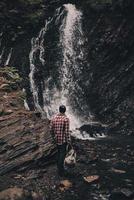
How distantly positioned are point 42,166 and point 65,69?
15409mm

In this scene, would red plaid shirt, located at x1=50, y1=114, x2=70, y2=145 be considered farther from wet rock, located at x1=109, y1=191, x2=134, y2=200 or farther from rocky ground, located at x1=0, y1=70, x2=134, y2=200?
wet rock, located at x1=109, y1=191, x2=134, y2=200

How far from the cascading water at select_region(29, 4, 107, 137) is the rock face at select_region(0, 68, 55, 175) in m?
9.73

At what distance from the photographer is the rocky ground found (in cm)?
1338

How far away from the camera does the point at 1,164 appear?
1467 centimetres

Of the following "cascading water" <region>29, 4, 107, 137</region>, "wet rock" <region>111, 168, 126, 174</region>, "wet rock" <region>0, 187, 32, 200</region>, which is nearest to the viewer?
"wet rock" <region>0, 187, 32, 200</region>

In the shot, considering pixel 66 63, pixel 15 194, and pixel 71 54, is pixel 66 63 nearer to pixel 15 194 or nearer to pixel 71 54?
pixel 71 54

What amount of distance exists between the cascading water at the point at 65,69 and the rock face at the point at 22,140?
9.73 metres

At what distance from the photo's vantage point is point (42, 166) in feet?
50.0

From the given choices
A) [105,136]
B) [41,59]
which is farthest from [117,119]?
[41,59]

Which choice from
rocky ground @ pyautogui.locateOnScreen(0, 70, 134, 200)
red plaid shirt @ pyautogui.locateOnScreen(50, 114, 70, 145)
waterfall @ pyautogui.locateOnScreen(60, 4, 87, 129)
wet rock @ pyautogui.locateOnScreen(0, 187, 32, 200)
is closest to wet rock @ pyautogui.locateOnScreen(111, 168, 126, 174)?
rocky ground @ pyautogui.locateOnScreen(0, 70, 134, 200)

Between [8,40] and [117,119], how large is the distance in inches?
416

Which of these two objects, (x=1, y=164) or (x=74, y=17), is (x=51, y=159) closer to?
(x=1, y=164)

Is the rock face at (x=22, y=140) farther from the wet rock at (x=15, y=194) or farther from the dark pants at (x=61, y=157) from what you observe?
the wet rock at (x=15, y=194)

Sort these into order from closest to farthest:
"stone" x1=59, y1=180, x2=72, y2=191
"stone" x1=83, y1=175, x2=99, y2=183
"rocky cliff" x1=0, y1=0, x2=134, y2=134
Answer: "stone" x1=59, y1=180, x2=72, y2=191 → "stone" x1=83, y1=175, x2=99, y2=183 → "rocky cliff" x1=0, y1=0, x2=134, y2=134
